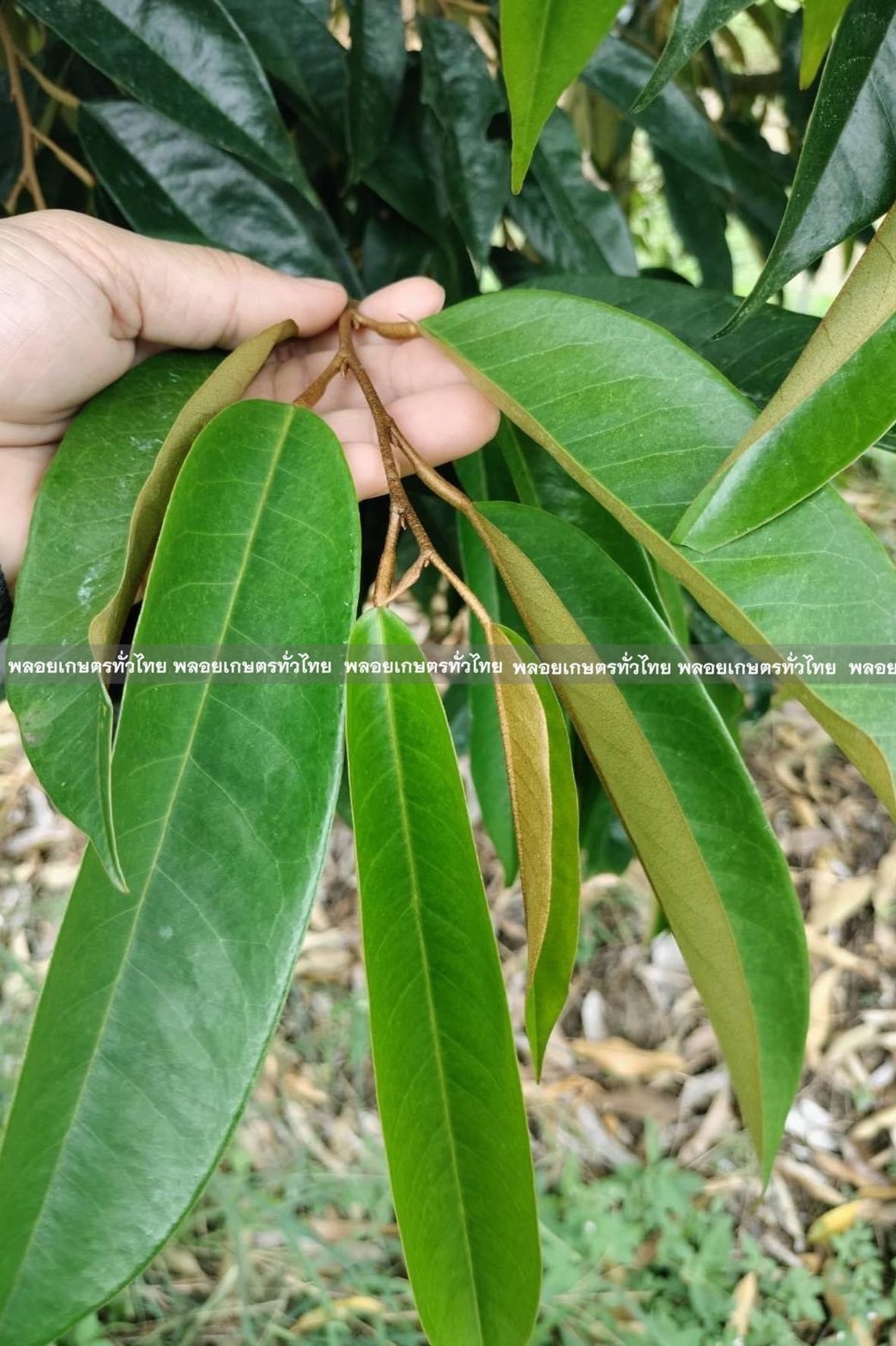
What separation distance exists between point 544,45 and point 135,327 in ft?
1.06

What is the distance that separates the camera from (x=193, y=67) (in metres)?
0.58

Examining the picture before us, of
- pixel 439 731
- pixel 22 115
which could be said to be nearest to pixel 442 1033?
pixel 439 731

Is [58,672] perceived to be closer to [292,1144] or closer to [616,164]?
[616,164]

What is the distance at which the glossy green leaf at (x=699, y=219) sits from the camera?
89 cm

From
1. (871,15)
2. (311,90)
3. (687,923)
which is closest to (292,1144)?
(687,923)

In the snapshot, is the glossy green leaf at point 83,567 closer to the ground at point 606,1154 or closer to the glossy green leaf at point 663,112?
the glossy green leaf at point 663,112

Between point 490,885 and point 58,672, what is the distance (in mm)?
1279

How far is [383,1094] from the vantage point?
399 millimetres

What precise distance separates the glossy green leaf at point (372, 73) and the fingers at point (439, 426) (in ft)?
0.53

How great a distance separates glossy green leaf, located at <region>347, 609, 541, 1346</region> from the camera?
409 mm

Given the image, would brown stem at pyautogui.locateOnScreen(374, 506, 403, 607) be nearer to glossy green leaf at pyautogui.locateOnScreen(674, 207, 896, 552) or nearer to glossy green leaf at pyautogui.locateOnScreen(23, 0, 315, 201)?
glossy green leaf at pyautogui.locateOnScreen(674, 207, 896, 552)

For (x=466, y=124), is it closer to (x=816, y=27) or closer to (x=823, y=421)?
(x=816, y=27)

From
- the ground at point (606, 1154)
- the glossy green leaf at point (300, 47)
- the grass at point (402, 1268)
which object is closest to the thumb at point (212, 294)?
the glossy green leaf at point (300, 47)

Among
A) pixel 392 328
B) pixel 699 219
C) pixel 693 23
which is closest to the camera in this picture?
pixel 693 23
